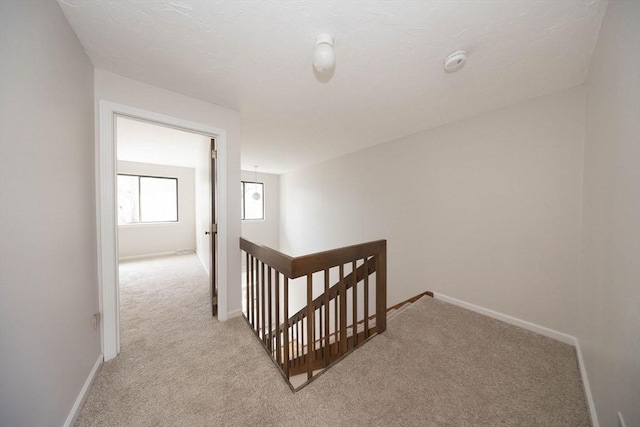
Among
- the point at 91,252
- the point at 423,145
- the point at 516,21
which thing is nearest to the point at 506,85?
the point at 516,21

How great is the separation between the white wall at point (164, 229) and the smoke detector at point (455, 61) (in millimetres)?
6086

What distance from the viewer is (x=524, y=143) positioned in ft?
6.44

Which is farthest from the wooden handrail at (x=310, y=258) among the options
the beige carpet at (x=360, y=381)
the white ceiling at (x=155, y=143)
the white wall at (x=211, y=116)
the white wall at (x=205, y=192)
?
the white ceiling at (x=155, y=143)

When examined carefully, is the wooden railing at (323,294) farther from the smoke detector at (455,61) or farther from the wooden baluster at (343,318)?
the smoke detector at (455,61)

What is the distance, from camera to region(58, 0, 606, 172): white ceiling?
41.8 inches

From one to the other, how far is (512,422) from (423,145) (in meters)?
2.69

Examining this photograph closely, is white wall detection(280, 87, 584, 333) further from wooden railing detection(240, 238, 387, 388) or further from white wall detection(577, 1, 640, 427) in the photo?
wooden railing detection(240, 238, 387, 388)

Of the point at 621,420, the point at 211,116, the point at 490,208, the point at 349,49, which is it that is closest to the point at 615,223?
the point at 621,420

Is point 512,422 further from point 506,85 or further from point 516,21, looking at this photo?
point 506,85

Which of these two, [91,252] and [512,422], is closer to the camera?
[512,422]

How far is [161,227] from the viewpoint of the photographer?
5.25m

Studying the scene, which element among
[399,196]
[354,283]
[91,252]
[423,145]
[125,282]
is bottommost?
[125,282]

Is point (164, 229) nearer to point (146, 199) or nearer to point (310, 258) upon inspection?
point (146, 199)

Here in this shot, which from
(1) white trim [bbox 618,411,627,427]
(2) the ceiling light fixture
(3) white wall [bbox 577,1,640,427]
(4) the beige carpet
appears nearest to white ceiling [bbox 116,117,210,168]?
(2) the ceiling light fixture
